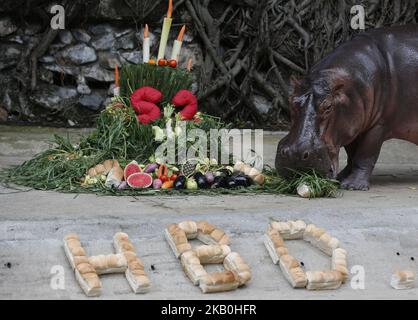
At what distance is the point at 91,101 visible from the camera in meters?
7.89

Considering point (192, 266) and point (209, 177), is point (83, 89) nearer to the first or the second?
point (209, 177)

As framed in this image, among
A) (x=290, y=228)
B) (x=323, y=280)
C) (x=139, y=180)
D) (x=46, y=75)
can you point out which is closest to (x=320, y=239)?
(x=290, y=228)

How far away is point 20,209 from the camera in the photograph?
151 inches

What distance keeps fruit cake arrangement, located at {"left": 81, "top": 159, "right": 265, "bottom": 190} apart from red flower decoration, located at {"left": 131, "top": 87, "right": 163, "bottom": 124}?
0.32 meters

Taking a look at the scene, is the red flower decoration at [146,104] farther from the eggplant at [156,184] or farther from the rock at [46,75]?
the rock at [46,75]

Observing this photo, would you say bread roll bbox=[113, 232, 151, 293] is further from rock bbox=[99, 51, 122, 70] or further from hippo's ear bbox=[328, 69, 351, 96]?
rock bbox=[99, 51, 122, 70]

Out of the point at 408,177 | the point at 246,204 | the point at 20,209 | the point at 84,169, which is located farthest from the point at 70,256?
the point at 408,177

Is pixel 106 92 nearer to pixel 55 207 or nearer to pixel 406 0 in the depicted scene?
pixel 406 0

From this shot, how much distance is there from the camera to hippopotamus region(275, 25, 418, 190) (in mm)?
4426

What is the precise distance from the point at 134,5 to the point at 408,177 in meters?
3.48

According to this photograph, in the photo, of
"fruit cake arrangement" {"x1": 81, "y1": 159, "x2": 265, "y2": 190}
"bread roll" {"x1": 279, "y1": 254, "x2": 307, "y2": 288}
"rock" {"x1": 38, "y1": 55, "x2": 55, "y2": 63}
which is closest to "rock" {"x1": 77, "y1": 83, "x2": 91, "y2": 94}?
"rock" {"x1": 38, "y1": 55, "x2": 55, "y2": 63}

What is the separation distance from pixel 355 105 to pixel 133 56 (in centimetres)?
380

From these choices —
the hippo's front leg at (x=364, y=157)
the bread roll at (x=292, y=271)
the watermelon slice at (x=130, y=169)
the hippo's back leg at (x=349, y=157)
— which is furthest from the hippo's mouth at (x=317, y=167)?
the bread roll at (x=292, y=271)

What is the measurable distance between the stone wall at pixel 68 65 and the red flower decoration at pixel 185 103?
2819 millimetres
